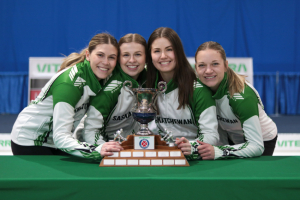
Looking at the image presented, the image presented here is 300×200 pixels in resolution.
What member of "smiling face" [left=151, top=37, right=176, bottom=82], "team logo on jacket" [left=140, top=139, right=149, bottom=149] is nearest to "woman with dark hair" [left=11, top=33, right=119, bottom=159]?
"smiling face" [left=151, top=37, right=176, bottom=82]

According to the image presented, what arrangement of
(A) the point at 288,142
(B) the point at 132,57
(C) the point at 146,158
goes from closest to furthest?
(C) the point at 146,158, (B) the point at 132,57, (A) the point at 288,142

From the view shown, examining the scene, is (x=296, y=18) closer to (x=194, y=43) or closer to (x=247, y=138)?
(x=194, y=43)

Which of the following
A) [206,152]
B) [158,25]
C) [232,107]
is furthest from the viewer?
[158,25]

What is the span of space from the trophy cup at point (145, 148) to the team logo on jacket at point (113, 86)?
1.16ft

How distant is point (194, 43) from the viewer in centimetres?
659

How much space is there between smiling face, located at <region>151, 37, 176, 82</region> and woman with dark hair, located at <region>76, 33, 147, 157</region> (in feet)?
0.32

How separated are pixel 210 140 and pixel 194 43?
5.31 metres

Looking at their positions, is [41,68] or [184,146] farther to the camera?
[41,68]

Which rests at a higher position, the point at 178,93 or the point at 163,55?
the point at 163,55

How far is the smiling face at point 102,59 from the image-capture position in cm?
168

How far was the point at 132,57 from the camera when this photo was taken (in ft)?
5.69

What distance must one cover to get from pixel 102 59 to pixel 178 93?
0.52 meters

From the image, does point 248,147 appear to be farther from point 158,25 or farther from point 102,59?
point 158,25
